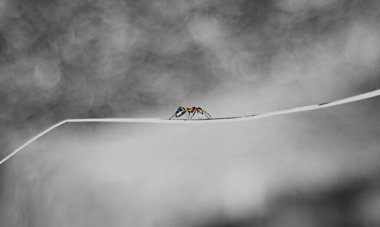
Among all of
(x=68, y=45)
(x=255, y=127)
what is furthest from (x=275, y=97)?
(x=68, y=45)

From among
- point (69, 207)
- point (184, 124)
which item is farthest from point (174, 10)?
point (69, 207)

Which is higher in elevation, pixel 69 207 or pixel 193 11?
pixel 193 11

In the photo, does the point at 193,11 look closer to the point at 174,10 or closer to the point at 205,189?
the point at 174,10

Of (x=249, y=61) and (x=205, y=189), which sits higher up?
(x=249, y=61)

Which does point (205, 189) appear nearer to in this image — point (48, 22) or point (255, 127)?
point (255, 127)

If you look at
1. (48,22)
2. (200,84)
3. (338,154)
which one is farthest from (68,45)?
(338,154)
